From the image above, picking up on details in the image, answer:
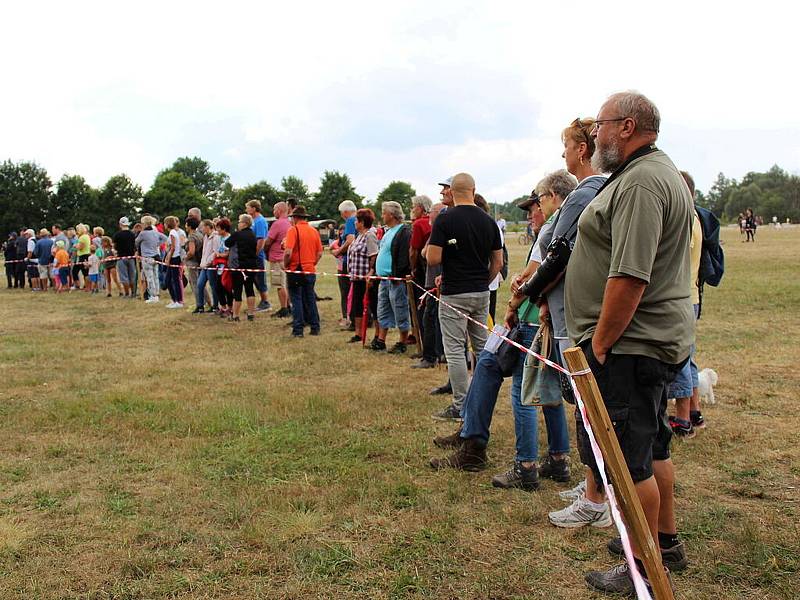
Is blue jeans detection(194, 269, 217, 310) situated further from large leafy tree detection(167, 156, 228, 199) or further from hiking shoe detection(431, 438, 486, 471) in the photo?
large leafy tree detection(167, 156, 228, 199)

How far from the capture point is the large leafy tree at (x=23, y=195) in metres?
53.7

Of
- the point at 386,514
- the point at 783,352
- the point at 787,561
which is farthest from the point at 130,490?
the point at 783,352

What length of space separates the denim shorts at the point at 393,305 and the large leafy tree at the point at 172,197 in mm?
62819

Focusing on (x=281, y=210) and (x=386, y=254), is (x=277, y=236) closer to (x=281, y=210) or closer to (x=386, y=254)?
(x=281, y=210)

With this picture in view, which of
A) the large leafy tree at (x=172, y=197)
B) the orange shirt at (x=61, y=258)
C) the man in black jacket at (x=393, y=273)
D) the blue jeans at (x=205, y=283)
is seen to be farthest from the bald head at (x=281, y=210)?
the large leafy tree at (x=172, y=197)

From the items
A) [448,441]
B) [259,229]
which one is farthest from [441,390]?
[259,229]

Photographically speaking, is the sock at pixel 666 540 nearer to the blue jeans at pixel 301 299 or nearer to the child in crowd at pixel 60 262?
the blue jeans at pixel 301 299

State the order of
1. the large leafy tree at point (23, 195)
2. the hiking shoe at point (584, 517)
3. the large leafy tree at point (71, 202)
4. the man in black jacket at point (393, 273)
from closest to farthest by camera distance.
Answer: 1. the hiking shoe at point (584, 517)
2. the man in black jacket at point (393, 273)
3. the large leafy tree at point (23, 195)
4. the large leafy tree at point (71, 202)

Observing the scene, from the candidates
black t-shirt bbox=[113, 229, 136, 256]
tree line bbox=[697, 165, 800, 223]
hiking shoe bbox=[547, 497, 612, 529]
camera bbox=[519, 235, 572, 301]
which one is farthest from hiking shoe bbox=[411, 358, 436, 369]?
tree line bbox=[697, 165, 800, 223]

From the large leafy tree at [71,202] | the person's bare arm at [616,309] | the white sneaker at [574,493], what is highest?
the large leafy tree at [71,202]

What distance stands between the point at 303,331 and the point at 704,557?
7798 millimetres

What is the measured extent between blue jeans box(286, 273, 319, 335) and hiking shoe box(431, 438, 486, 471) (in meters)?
5.91

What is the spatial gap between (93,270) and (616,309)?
18226mm

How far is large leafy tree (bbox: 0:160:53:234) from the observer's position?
53.7 m
